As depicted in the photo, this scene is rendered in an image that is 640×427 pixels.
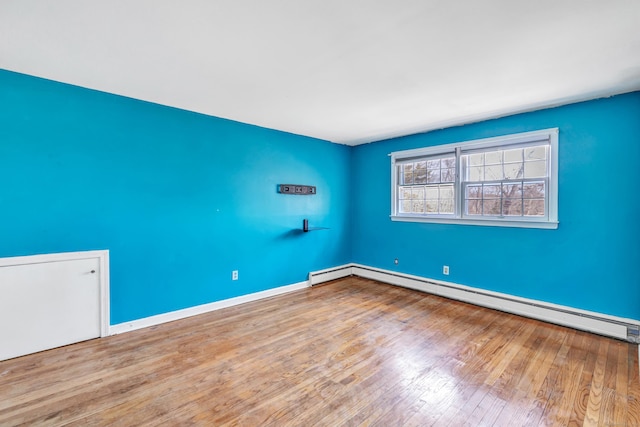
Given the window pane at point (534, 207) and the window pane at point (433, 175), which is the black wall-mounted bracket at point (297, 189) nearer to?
the window pane at point (433, 175)

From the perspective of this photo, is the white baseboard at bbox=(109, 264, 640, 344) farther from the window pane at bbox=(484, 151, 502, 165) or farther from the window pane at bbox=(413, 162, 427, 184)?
the window pane at bbox=(484, 151, 502, 165)

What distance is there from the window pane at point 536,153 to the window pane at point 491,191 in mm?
459

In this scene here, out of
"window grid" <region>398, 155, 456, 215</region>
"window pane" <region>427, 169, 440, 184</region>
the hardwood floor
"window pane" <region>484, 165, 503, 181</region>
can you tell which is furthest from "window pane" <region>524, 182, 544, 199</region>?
the hardwood floor

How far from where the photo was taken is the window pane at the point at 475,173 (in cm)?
380

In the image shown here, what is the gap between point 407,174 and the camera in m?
4.61

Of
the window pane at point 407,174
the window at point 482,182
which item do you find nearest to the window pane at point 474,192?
the window at point 482,182

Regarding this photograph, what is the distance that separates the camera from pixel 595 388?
6.63 feet

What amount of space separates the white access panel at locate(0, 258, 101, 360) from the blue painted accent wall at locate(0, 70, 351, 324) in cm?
15

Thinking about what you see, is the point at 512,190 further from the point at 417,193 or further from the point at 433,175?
the point at 417,193

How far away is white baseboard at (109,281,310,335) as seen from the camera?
→ 2.89m

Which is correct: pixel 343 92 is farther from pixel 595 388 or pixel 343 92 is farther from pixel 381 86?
pixel 595 388

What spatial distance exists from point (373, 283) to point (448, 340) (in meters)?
2.02

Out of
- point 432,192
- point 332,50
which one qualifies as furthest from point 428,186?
point 332,50

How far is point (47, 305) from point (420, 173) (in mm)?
4615
